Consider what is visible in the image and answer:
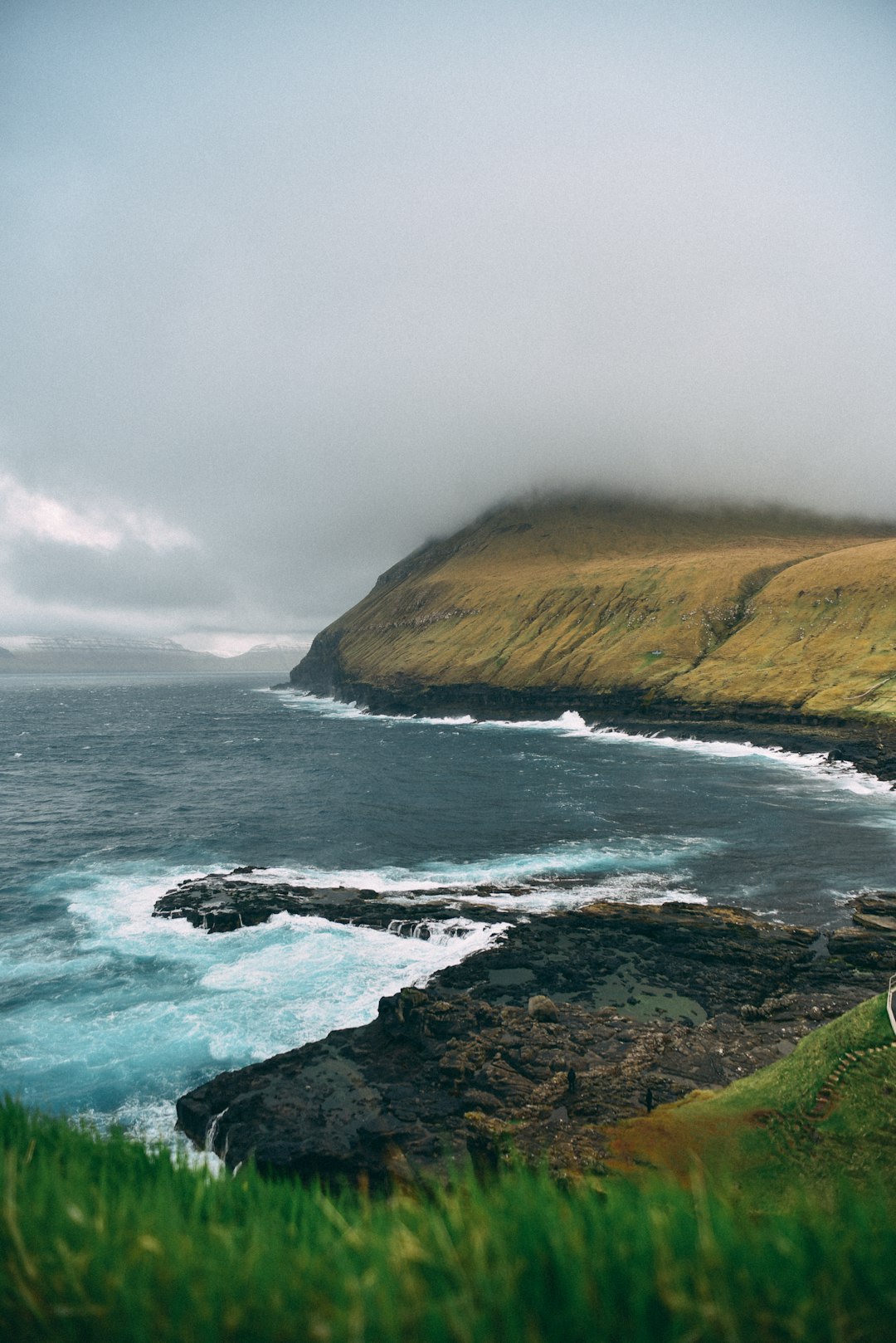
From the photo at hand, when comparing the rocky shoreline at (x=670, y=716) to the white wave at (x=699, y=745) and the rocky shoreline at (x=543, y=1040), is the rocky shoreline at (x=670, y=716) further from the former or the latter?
the rocky shoreline at (x=543, y=1040)

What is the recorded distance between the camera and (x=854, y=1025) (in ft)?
54.1

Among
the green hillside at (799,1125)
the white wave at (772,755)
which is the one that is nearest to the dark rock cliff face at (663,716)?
the white wave at (772,755)

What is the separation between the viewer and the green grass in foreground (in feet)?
11.7

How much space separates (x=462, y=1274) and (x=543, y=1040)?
2269cm

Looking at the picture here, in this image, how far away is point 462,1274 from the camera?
12.5ft

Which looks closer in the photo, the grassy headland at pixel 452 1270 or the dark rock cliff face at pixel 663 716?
the grassy headland at pixel 452 1270

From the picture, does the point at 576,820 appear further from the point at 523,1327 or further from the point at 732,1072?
the point at 523,1327

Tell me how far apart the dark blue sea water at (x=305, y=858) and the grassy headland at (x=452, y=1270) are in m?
18.8

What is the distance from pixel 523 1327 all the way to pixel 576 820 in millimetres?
61190

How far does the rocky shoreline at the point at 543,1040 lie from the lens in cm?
1931

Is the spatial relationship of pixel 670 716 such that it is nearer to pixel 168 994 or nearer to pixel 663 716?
pixel 663 716

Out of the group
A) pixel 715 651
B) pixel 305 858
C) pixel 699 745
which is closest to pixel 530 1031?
pixel 305 858

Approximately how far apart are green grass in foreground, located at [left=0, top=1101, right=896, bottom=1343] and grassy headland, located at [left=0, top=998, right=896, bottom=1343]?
0.01m

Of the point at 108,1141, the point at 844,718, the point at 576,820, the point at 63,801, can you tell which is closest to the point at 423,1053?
the point at 108,1141
